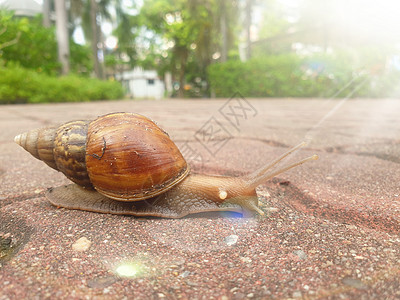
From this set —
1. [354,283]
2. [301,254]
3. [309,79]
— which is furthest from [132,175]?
[309,79]

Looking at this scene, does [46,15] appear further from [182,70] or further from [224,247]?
[224,247]

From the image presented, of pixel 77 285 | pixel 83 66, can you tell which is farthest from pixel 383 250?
pixel 83 66

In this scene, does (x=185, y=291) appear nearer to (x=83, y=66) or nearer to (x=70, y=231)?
(x=70, y=231)

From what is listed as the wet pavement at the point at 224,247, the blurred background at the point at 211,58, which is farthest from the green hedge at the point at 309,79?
the wet pavement at the point at 224,247

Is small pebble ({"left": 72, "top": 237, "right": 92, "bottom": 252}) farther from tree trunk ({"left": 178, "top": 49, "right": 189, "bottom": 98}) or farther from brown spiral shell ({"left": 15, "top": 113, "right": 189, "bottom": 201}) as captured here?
tree trunk ({"left": 178, "top": 49, "right": 189, "bottom": 98})

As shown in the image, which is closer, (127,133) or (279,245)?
(279,245)

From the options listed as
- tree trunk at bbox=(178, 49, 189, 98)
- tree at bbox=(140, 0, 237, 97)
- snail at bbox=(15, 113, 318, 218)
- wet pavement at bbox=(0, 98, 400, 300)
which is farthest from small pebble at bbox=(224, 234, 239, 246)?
tree trunk at bbox=(178, 49, 189, 98)
